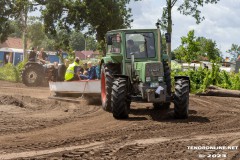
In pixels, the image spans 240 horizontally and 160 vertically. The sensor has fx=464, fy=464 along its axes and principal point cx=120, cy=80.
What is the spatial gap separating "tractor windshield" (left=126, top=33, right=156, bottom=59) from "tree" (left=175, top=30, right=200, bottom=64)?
1371cm

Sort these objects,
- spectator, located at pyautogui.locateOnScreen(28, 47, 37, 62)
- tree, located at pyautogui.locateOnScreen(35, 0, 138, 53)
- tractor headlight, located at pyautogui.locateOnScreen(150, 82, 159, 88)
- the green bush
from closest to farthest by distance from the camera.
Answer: tractor headlight, located at pyautogui.locateOnScreen(150, 82, 159, 88), the green bush, spectator, located at pyautogui.locateOnScreen(28, 47, 37, 62), tree, located at pyautogui.locateOnScreen(35, 0, 138, 53)

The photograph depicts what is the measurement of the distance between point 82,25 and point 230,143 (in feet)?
83.7

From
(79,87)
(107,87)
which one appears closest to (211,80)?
(79,87)

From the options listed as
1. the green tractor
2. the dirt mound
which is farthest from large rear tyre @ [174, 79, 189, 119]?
the dirt mound

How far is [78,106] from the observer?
14.4m

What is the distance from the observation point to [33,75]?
22.3 meters

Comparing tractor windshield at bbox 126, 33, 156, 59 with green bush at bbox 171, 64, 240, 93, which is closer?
tractor windshield at bbox 126, 33, 156, 59

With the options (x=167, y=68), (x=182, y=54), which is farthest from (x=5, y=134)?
(x=182, y=54)

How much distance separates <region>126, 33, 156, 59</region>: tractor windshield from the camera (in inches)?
471

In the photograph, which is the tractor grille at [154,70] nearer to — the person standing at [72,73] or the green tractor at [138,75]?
the green tractor at [138,75]

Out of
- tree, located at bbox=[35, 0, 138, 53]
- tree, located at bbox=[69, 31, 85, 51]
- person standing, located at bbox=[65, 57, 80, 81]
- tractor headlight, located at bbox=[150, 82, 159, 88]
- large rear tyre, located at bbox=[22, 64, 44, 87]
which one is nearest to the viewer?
tractor headlight, located at bbox=[150, 82, 159, 88]

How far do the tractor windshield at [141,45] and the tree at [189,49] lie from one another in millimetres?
13714

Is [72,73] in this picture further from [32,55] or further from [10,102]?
[32,55]

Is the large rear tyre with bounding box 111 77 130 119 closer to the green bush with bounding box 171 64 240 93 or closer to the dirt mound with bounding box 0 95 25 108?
the dirt mound with bounding box 0 95 25 108
